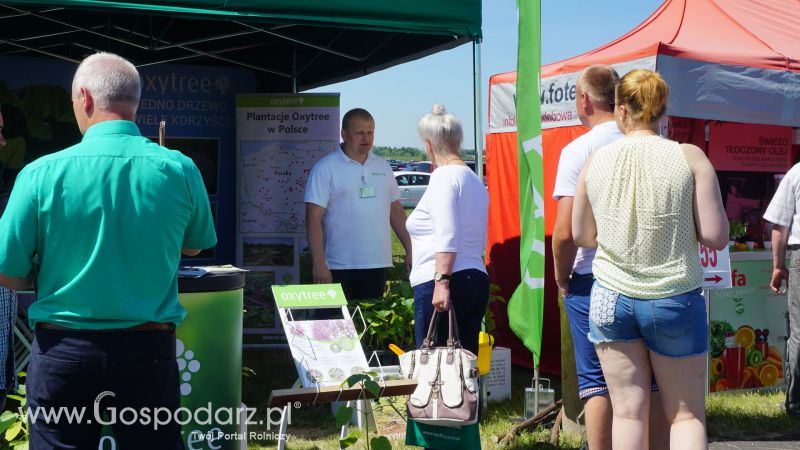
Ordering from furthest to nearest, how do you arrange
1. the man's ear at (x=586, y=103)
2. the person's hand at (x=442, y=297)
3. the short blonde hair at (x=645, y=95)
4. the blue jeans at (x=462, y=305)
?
the blue jeans at (x=462, y=305), the person's hand at (x=442, y=297), the man's ear at (x=586, y=103), the short blonde hair at (x=645, y=95)

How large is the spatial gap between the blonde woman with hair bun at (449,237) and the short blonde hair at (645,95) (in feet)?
3.52

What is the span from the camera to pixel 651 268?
9.62 feet

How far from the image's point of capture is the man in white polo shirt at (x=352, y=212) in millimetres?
5344

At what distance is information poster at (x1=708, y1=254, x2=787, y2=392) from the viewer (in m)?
5.86

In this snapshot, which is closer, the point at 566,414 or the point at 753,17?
the point at 566,414

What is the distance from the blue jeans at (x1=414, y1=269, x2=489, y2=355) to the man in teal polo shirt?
1758mm

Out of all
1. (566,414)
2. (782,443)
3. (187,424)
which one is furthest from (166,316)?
(782,443)

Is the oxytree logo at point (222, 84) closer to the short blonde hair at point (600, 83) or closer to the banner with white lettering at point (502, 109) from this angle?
the banner with white lettering at point (502, 109)

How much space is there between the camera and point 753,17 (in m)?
7.06

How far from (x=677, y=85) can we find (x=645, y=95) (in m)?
2.51

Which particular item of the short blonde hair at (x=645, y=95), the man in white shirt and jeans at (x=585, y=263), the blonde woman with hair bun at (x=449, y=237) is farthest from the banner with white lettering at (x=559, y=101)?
the short blonde hair at (x=645, y=95)

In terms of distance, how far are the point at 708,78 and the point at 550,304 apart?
1923 mm

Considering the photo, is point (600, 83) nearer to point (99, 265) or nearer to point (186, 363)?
point (186, 363)

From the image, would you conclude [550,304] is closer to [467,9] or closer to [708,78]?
[708,78]
